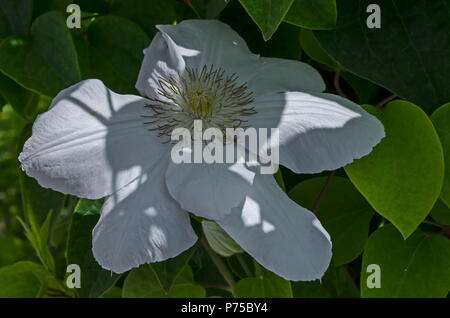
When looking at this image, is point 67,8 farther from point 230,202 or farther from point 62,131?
point 230,202

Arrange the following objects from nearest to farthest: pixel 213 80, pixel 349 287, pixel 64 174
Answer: pixel 64 174
pixel 213 80
pixel 349 287

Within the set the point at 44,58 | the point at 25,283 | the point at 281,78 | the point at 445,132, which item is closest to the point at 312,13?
the point at 281,78

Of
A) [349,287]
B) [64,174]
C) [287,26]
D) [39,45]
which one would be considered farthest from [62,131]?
[349,287]

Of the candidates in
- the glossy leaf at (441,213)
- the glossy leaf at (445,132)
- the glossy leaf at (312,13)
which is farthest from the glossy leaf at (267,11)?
the glossy leaf at (441,213)

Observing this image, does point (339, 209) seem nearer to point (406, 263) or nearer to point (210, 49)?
point (406, 263)

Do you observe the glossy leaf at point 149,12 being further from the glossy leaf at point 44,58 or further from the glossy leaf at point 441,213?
the glossy leaf at point 441,213

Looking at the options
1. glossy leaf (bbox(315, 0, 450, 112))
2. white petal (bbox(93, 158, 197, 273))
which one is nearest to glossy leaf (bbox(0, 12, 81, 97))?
white petal (bbox(93, 158, 197, 273))
